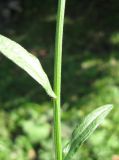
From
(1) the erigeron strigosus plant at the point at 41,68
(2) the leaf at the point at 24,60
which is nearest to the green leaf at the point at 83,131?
(1) the erigeron strigosus plant at the point at 41,68

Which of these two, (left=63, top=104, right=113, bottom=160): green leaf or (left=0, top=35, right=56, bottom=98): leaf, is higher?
(left=0, top=35, right=56, bottom=98): leaf

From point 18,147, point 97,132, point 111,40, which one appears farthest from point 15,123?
point 111,40

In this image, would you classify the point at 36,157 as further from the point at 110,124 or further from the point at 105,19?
the point at 105,19

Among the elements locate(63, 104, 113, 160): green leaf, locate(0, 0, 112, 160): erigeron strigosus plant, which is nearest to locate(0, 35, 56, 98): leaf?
locate(0, 0, 112, 160): erigeron strigosus plant

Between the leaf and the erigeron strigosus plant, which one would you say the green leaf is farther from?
the leaf

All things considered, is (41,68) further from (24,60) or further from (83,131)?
(83,131)

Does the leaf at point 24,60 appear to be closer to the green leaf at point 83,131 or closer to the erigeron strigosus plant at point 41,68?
the erigeron strigosus plant at point 41,68
